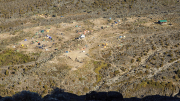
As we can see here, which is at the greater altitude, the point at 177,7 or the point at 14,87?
the point at 177,7

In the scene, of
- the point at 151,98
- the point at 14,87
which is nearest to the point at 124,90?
the point at 151,98

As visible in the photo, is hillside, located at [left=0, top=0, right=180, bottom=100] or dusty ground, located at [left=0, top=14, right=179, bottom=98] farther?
dusty ground, located at [left=0, top=14, right=179, bottom=98]

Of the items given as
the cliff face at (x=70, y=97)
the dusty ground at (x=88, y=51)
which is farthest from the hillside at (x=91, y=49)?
the cliff face at (x=70, y=97)

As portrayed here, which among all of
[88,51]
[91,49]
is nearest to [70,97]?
[88,51]

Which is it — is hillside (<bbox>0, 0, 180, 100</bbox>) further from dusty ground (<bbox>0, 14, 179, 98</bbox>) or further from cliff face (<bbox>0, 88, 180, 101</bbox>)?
cliff face (<bbox>0, 88, 180, 101</bbox>)

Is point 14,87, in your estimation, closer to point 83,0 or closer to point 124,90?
point 124,90

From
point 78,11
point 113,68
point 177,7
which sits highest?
point 177,7

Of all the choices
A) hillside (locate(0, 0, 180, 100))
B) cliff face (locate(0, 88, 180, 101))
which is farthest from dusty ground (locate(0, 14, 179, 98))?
cliff face (locate(0, 88, 180, 101))

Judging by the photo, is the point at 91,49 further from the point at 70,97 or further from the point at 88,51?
the point at 70,97
